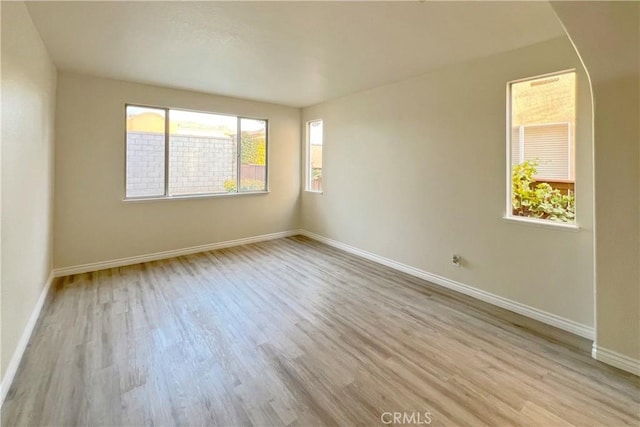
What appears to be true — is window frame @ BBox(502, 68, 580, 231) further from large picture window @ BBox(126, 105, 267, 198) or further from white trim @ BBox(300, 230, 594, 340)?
large picture window @ BBox(126, 105, 267, 198)

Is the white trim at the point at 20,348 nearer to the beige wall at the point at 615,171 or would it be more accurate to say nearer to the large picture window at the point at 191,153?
the large picture window at the point at 191,153

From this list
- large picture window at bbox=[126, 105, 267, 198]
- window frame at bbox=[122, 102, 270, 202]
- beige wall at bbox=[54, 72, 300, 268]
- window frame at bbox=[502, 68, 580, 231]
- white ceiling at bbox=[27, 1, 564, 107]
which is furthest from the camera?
large picture window at bbox=[126, 105, 267, 198]

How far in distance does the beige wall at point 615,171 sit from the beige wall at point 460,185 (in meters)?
0.33

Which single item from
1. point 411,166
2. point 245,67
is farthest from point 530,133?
point 245,67

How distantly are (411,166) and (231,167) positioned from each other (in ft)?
10.3

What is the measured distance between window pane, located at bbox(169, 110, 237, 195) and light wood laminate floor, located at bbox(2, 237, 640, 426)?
1.97m

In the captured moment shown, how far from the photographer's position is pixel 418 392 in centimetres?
186

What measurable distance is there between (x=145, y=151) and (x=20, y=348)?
9.69ft

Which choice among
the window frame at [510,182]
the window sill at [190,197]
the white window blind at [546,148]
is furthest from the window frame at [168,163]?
the white window blind at [546,148]

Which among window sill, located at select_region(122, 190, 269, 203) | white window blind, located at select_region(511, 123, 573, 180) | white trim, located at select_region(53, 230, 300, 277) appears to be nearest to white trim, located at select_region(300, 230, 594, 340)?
white window blind, located at select_region(511, 123, 573, 180)

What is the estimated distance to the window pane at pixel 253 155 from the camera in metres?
5.42

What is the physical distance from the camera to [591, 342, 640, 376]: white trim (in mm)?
2045

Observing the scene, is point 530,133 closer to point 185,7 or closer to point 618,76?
point 618,76

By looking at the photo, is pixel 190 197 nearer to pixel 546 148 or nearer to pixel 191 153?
pixel 191 153
